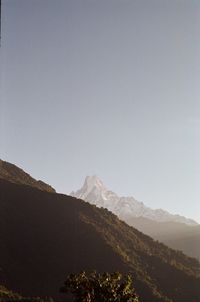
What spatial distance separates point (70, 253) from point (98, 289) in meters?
134

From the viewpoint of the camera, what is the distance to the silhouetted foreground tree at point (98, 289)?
121 feet

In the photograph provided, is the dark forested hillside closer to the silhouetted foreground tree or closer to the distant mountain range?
the distant mountain range

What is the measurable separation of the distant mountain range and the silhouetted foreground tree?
359ft

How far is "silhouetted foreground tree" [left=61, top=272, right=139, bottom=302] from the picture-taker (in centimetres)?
3684

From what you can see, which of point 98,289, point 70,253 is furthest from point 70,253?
point 98,289

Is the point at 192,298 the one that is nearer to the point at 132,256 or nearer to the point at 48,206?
the point at 132,256

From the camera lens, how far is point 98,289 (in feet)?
124

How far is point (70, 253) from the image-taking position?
16800 centimetres

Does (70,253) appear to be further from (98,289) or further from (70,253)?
(98,289)

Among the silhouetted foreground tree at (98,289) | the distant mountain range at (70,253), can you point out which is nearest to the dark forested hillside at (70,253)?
the distant mountain range at (70,253)

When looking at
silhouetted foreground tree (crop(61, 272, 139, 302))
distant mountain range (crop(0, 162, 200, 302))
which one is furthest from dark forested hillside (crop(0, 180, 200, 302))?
silhouetted foreground tree (crop(61, 272, 139, 302))

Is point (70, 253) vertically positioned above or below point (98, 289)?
above

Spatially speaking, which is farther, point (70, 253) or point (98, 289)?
point (70, 253)

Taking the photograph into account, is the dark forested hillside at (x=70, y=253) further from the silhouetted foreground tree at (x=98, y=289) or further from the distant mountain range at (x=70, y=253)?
the silhouetted foreground tree at (x=98, y=289)
